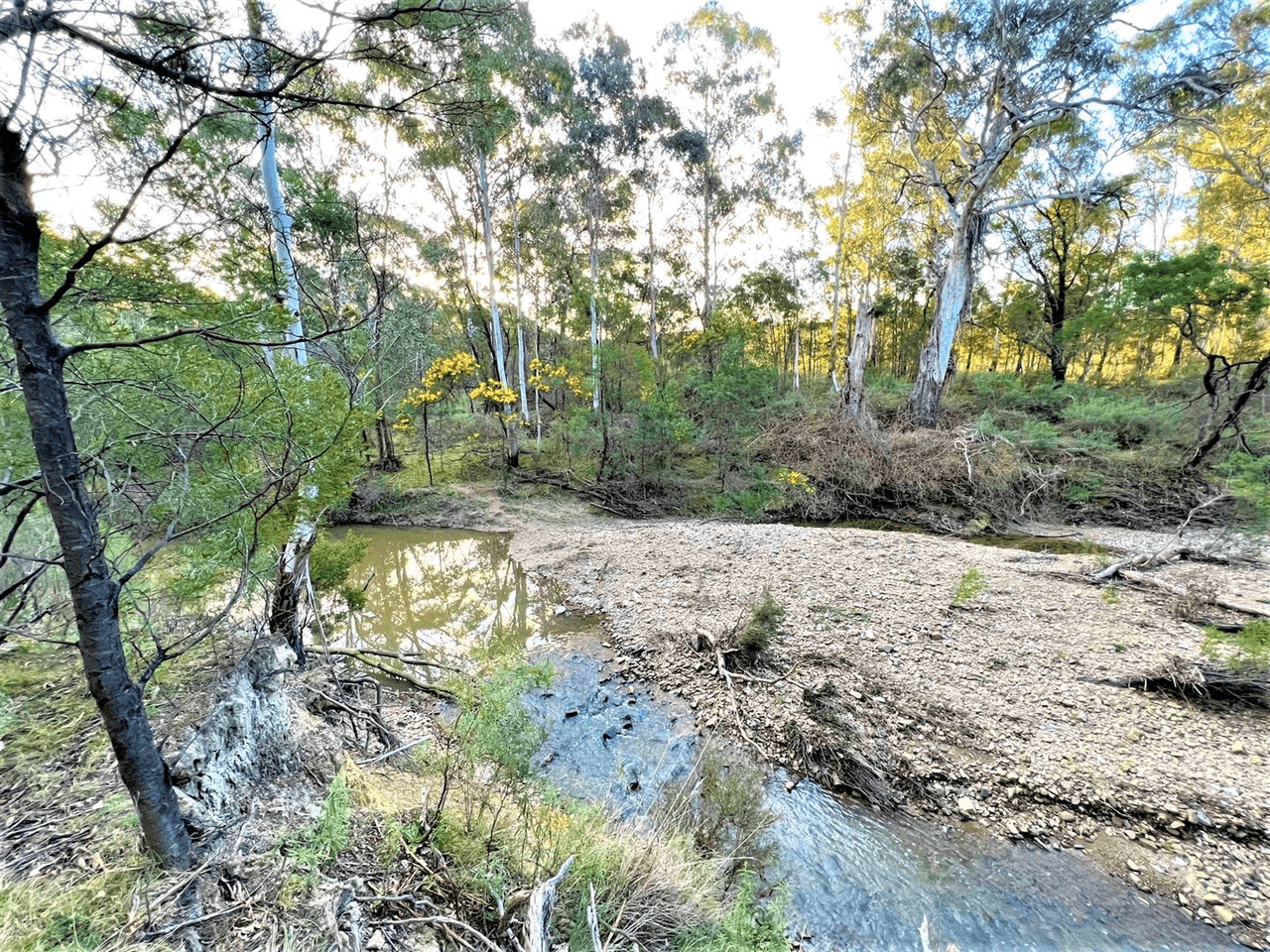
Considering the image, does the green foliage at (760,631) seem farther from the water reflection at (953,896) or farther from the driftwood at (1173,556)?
the driftwood at (1173,556)

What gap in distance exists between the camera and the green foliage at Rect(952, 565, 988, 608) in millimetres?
5250

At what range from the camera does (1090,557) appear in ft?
22.3

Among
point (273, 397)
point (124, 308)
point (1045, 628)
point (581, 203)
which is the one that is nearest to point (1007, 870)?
point (1045, 628)

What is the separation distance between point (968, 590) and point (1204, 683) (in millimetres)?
1762

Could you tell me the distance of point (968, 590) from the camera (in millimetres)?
5281

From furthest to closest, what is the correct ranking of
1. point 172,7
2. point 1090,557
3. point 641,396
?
point 641,396
point 1090,557
point 172,7

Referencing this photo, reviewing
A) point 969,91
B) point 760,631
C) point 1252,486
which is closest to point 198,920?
point 760,631

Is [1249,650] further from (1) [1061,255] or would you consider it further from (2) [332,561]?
(1) [1061,255]

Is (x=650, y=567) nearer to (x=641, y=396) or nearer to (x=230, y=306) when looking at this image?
(x=641, y=396)

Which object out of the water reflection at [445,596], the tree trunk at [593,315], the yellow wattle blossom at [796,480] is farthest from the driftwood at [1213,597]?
the tree trunk at [593,315]

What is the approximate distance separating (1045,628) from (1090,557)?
3063 mm

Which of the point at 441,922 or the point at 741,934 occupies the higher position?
the point at 441,922

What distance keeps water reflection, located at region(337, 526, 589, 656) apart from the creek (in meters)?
1.12

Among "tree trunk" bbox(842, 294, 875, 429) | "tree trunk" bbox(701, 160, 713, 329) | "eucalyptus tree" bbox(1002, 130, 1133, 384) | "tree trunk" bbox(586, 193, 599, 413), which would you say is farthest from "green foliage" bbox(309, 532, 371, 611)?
"eucalyptus tree" bbox(1002, 130, 1133, 384)
